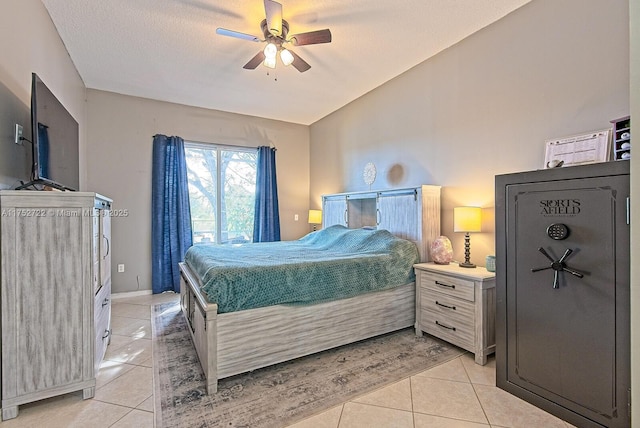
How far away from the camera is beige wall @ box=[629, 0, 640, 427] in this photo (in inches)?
42.7

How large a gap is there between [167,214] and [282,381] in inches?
125

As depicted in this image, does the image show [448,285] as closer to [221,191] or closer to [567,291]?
[567,291]

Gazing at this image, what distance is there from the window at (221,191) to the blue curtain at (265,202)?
0.41 ft

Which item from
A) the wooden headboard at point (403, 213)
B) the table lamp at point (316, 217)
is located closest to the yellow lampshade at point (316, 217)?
the table lamp at point (316, 217)

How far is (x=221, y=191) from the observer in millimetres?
4922

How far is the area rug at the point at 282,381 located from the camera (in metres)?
1.73

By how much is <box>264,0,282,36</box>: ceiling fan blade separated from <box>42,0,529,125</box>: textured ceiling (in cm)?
20

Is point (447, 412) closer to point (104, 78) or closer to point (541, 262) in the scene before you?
point (541, 262)

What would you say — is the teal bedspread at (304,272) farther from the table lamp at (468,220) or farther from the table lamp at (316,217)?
the table lamp at (316,217)

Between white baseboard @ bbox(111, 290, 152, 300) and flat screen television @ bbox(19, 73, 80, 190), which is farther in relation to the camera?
white baseboard @ bbox(111, 290, 152, 300)

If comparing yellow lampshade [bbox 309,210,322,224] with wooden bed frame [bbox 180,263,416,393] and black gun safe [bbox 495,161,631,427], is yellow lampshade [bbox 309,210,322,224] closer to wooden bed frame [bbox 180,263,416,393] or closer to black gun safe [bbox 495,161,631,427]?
wooden bed frame [bbox 180,263,416,393]

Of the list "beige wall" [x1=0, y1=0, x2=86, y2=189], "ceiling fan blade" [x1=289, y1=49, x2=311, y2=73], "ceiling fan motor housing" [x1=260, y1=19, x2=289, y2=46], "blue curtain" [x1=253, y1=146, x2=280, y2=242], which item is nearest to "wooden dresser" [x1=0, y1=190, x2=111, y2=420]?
"beige wall" [x1=0, y1=0, x2=86, y2=189]

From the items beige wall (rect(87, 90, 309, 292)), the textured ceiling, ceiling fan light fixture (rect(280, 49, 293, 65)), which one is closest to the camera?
the textured ceiling

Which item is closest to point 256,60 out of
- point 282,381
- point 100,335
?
point 100,335
